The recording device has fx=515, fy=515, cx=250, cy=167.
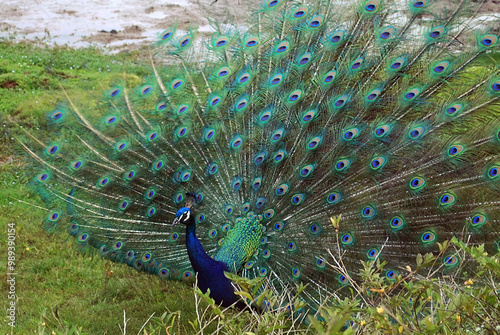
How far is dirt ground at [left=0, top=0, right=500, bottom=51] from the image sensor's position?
10539 mm

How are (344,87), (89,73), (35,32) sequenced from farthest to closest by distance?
(35,32) < (89,73) < (344,87)

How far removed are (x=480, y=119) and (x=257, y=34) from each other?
5.08 feet

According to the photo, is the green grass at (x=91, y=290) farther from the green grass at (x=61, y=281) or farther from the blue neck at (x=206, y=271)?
the blue neck at (x=206, y=271)

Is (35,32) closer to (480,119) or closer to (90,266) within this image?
(90,266)

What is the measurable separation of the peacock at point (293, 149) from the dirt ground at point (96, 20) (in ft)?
21.8

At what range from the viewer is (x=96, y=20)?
38.5ft

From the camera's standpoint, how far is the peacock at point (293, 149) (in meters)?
3.20

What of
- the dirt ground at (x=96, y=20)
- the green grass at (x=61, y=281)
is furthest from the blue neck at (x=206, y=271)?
the dirt ground at (x=96, y=20)

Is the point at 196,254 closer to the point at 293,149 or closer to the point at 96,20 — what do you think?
the point at 293,149

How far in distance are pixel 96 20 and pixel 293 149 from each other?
9663 mm

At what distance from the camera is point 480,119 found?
3.14 m

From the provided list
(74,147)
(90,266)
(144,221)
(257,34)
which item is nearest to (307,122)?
(257,34)

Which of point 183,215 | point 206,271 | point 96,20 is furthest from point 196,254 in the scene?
point 96,20

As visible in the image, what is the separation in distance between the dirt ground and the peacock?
6.65 meters
